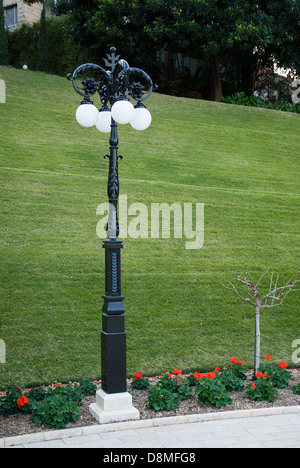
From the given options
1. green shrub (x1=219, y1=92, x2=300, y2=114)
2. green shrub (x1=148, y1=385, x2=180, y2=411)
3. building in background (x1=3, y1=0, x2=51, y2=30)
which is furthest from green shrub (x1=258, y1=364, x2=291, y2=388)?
building in background (x1=3, y1=0, x2=51, y2=30)

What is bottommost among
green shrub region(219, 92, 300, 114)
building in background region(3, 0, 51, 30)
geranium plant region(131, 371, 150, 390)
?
geranium plant region(131, 371, 150, 390)

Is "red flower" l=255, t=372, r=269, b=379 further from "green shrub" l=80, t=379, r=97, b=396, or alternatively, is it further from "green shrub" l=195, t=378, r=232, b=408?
"green shrub" l=80, t=379, r=97, b=396

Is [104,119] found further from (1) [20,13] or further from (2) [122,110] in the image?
(1) [20,13]

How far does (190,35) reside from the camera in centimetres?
2453

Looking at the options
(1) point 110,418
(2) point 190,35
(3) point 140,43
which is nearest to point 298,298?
(1) point 110,418

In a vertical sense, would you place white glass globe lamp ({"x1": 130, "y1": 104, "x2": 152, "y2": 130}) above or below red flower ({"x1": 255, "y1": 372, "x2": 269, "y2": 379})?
above

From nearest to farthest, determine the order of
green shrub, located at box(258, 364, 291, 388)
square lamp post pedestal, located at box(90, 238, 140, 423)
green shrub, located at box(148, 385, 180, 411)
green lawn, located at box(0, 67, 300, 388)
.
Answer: square lamp post pedestal, located at box(90, 238, 140, 423), green shrub, located at box(148, 385, 180, 411), green shrub, located at box(258, 364, 291, 388), green lawn, located at box(0, 67, 300, 388)

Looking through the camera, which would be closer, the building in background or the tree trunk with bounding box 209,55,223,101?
the tree trunk with bounding box 209,55,223,101

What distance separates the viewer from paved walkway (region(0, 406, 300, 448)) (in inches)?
199

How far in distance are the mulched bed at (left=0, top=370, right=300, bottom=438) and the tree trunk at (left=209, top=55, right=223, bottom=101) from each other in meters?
23.9

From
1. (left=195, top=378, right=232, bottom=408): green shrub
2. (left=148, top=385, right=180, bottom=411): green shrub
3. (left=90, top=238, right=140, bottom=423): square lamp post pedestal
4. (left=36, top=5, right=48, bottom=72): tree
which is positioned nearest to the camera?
(left=90, top=238, right=140, bottom=423): square lamp post pedestal

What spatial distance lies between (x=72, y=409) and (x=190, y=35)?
2288 centimetres

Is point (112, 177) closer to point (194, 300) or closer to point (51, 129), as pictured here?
point (194, 300)

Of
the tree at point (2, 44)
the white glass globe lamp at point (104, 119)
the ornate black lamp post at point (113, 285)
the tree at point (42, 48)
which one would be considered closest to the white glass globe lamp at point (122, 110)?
the ornate black lamp post at point (113, 285)
